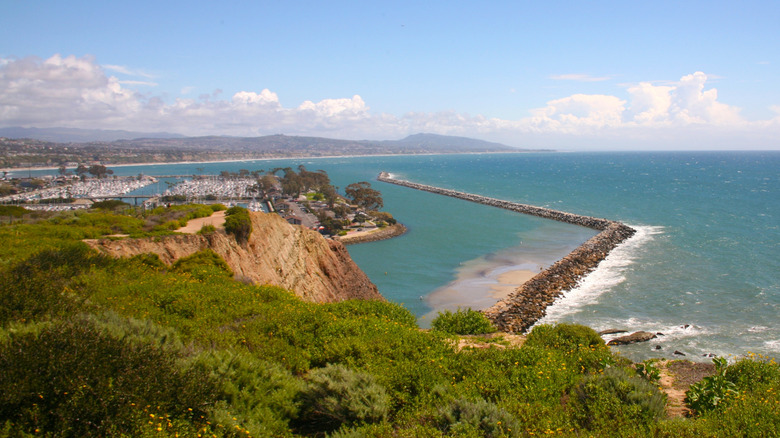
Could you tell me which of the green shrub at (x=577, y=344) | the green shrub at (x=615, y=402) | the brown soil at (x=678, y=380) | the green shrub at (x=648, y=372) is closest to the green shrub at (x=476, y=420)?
the green shrub at (x=615, y=402)

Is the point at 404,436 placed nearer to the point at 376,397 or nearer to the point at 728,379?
the point at 376,397

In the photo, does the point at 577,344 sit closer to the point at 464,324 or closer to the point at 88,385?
the point at 464,324

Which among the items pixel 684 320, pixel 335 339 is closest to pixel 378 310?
pixel 335 339

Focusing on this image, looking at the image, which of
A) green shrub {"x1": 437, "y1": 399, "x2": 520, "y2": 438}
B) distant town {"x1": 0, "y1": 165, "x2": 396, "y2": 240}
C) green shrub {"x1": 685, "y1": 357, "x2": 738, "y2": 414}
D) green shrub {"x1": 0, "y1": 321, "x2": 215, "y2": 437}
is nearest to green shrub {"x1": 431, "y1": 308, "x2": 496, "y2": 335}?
green shrub {"x1": 685, "y1": 357, "x2": 738, "y2": 414}

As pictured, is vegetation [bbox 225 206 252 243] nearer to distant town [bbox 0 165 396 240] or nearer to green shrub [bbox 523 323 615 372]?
green shrub [bbox 523 323 615 372]

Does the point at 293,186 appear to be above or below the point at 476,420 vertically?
below

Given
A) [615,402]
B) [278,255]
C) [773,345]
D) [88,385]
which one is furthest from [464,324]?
[773,345]

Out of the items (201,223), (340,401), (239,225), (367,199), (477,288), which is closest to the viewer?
(340,401)
